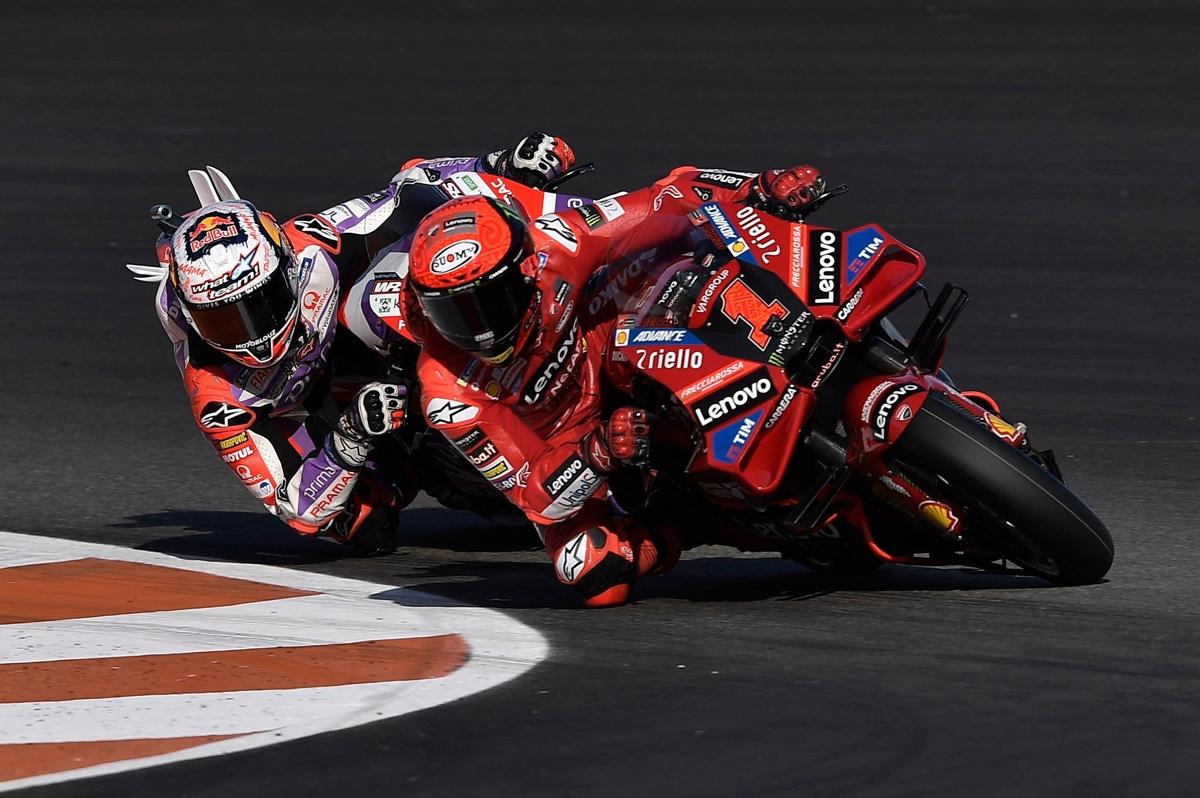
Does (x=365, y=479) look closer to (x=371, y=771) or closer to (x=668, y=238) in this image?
(x=668, y=238)

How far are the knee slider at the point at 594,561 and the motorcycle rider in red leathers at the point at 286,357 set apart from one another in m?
0.83

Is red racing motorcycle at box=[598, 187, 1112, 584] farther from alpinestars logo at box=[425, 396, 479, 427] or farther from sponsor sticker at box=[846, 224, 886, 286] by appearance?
alpinestars logo at box=[425, 396, 479, 427]

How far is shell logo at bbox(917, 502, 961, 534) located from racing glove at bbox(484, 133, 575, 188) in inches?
110

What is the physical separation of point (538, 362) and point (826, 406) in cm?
96

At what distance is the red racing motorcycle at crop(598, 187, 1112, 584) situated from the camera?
549 centimetres

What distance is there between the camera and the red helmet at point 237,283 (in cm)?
661

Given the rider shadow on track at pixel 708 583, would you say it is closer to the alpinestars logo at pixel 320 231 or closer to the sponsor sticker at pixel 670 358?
the sponsor sticker at pixel 670 358

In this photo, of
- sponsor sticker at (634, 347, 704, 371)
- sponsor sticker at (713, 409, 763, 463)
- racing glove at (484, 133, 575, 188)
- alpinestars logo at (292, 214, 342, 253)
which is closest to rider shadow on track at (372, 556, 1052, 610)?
sponsor sticker at (713, 409, 763, 463)

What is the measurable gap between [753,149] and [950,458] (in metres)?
7.97

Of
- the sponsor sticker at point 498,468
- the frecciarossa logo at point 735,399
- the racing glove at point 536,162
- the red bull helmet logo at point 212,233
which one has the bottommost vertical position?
the sponsor sticker at point 498,468

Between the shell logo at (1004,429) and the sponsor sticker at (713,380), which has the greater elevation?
the sponsor sticker at (713,380)

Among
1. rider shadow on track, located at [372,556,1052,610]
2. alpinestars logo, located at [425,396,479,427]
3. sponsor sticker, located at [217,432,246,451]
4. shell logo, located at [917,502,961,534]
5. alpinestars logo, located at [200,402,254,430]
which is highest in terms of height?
alpinestars logo, located at [425,396,479,427]

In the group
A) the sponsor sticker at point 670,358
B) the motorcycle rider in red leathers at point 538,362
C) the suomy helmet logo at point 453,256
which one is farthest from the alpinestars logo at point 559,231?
the sponsor sticker at point 670,358

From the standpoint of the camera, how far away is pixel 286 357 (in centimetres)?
697
